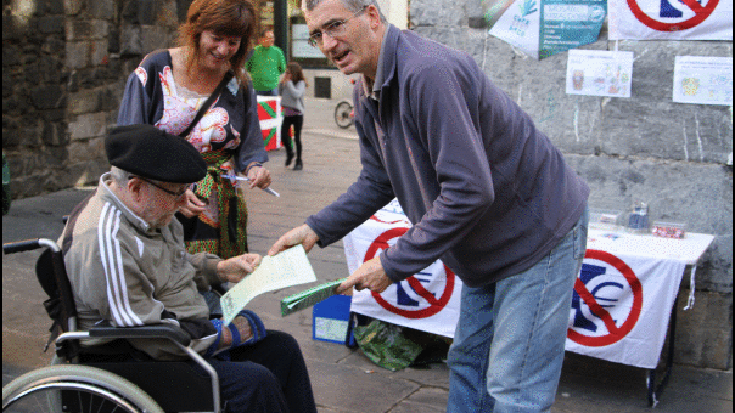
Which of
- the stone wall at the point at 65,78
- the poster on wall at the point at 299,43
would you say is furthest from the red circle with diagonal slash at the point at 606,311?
the poster on wall at the point at 299,43

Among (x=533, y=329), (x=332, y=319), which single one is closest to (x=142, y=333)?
(x=533, y=329)

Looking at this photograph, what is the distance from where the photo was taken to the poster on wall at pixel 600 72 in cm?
424

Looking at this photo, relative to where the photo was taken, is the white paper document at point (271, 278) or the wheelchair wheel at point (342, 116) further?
the wheelchair wheel at point (342, 116)

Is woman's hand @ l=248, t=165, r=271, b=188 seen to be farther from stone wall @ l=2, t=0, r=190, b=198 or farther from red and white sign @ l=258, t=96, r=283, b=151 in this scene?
red and white sign @ l=258, t=96, r=283, b=151

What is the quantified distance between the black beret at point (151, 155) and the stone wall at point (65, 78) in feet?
21.7

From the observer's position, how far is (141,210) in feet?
7.98

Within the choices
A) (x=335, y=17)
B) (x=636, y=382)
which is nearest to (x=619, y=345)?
(x=636, y=382)

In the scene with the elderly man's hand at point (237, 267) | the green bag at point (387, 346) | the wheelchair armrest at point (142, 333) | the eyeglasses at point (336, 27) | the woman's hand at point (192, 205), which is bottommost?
the green bag at point (387, 346)

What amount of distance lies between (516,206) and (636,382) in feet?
7.22

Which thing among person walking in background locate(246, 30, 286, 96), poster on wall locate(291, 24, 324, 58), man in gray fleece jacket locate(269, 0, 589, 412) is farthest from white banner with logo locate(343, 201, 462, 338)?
poster on wall locate(291, 24, 324, 58)

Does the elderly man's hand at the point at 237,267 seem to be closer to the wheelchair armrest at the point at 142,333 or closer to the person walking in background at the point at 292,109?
the wheelchair armrest at the point at 142,333

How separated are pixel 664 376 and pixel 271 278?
8.08ft

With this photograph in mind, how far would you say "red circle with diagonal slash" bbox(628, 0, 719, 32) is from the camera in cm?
404

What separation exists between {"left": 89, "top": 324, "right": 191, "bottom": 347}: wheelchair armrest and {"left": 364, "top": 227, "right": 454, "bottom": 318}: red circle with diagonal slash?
1921mm
